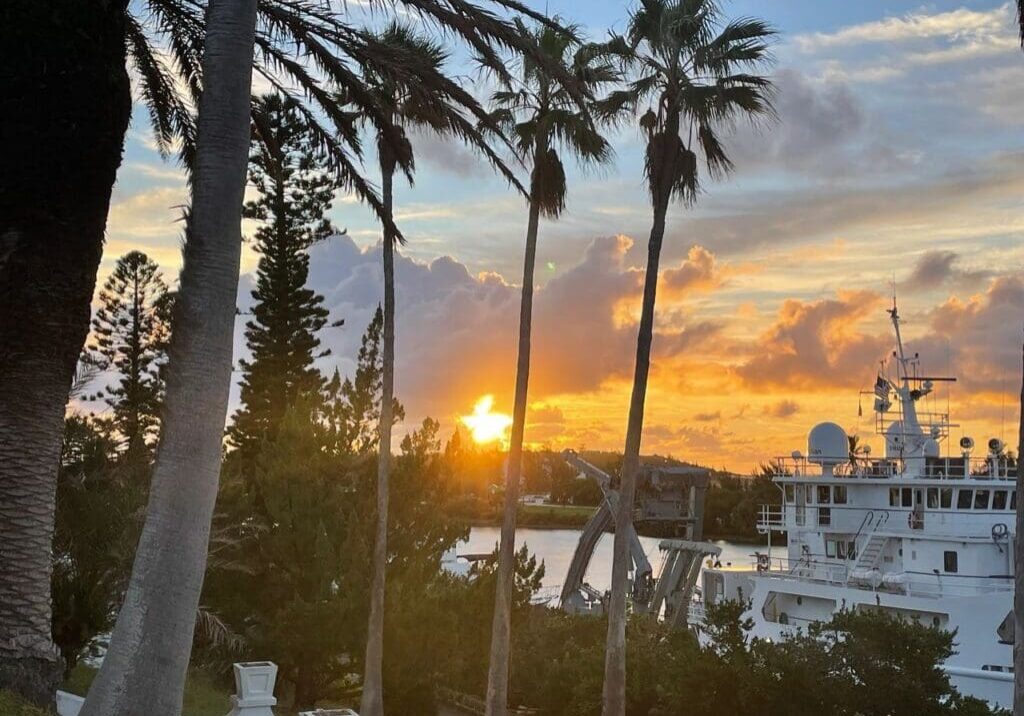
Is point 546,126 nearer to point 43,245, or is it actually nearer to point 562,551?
point 43,245

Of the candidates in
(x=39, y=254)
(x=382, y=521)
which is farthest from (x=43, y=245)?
(x=382, y=521)

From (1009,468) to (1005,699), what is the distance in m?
6.52

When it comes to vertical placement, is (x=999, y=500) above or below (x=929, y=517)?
above

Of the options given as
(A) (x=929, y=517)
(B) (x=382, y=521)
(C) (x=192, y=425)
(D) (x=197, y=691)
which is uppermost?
(A) (x=929, y=517)

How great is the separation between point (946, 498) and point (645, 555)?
9722 mm

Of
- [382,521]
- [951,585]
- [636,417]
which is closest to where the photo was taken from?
[636,417]

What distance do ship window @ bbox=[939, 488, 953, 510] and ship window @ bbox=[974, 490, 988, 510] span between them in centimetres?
52

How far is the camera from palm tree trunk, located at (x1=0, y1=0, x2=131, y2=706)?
5.15 meters

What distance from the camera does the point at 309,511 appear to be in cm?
1512

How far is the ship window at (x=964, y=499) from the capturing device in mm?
22562

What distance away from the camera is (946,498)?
2298cm

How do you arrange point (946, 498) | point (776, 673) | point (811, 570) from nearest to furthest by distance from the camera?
point (776, 673)
point (946, 498)
point (811, 570)

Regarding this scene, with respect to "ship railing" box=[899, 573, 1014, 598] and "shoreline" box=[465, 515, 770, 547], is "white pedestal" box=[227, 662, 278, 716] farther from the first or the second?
"shoreline" box=[465, 515, 770, 547]

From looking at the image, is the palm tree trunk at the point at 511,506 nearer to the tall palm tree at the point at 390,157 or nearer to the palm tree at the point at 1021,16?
the tall palm tree at the point at 390,157
